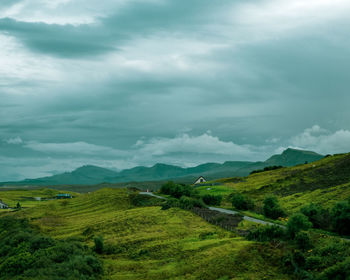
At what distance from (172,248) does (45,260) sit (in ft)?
69.7

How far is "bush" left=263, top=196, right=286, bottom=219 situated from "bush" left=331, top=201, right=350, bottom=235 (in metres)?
15.5

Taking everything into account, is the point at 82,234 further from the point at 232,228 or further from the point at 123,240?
the point at 232,228

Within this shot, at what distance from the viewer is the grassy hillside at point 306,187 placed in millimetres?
115363

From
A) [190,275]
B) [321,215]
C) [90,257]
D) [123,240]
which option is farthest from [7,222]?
[321,215]

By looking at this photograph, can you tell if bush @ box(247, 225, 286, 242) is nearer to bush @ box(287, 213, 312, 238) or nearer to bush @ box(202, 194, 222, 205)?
bush @ box(287, 213, 312, 238)

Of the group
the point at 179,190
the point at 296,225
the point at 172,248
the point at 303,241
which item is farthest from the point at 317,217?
the point at 179,190

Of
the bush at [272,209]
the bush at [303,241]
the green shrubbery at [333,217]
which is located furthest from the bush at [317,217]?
the bush at [303,241]

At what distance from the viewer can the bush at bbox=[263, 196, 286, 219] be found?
9162cm

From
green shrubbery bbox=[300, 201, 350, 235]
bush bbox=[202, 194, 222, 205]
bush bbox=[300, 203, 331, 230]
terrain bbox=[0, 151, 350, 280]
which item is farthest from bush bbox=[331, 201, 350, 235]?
bush bbox=[202, 194, 222, 205]

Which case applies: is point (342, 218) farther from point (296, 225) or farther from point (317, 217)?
point (296, 225)

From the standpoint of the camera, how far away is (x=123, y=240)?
75750 millimetres

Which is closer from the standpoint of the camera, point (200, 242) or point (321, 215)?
point (200, 242)

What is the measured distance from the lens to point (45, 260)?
61.5m

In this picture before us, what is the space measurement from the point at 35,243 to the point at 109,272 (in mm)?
21696
